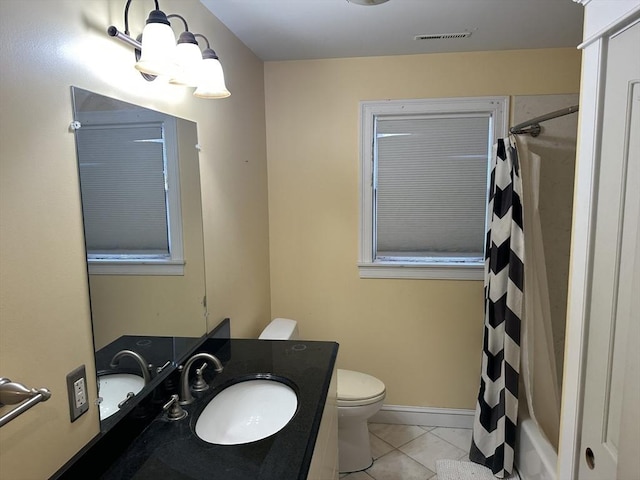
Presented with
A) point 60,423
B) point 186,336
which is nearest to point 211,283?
point 186,336

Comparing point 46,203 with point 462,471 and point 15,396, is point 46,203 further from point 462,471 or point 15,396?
point 462,471

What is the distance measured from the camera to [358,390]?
2396mm

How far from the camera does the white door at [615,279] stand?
3.38ft

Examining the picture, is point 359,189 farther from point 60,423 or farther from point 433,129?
point 60,423

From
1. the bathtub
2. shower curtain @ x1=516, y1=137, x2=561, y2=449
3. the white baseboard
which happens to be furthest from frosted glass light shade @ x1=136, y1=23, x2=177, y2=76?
the white baseboard

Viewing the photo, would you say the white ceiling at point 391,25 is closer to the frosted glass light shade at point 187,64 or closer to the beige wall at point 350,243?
the beige wall at point 350,243

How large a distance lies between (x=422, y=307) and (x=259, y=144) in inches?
→ 57.8

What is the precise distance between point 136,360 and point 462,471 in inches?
74.4

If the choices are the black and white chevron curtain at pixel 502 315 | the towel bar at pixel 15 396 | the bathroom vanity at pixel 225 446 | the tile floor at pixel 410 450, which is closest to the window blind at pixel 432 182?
the black and white chevron curtain at pixel 502 315

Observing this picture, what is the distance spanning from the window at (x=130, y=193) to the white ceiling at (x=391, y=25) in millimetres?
741

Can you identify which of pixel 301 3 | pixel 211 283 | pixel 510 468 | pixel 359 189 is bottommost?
pixel 510 468

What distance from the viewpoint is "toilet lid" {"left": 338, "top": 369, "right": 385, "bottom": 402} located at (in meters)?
2.34

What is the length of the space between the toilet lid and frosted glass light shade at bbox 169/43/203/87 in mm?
1731

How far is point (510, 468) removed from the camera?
225 centimetres
